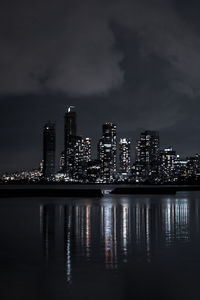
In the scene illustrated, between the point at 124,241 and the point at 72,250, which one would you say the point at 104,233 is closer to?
the point at 124,241

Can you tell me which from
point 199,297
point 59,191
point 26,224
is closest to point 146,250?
point 199,297

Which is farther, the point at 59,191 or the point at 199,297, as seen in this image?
the point at 59,191

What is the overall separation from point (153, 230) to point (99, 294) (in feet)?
55.5

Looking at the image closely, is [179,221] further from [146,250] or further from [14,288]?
[14,288]

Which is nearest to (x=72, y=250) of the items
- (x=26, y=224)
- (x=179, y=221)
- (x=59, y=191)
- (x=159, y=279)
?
(x=159, y=279)

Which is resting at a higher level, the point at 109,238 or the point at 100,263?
the point at 109,238

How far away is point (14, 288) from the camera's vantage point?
13039 mm

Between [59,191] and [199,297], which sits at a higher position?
[59,191]

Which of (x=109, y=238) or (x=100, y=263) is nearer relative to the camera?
(x=100, y=263)

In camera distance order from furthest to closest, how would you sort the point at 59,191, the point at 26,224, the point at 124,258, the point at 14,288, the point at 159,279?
1. the point at 59,191
2. the point at 26,224
3. the point at 124,258
4. the point at 159,279
5. the point at 14,288

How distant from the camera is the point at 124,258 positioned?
1803cm

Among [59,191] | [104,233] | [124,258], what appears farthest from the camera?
[59,191]

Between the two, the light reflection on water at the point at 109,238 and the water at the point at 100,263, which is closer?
the water at the point at 100,263

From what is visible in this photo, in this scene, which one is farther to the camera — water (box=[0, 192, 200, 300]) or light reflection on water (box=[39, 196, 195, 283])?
light reflection on water (box=[39, 196, 195, 283])
